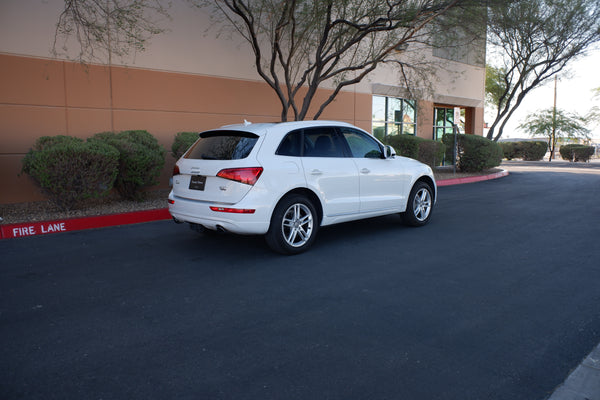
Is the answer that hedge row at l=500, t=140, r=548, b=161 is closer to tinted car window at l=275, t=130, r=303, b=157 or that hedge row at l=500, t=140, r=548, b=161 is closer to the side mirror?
the side mirror

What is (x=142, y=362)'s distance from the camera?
3305mm

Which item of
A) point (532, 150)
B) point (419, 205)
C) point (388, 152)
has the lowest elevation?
point (419, 205)

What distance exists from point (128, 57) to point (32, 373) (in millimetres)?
10243

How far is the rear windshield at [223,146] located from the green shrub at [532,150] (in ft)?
115

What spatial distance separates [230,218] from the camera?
5.77m

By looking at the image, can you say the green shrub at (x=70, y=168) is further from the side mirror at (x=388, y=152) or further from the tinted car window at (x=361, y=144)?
the side mirror at (x=388, y=152)

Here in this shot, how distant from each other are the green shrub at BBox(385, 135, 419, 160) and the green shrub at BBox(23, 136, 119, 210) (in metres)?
11.0

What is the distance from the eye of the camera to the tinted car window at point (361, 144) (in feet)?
23.6

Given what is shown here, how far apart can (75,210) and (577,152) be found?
37.6 m

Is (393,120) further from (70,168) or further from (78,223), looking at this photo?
(78,223)

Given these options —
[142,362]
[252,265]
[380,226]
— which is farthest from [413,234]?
[142,362]

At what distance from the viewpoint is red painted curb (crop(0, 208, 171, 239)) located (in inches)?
297

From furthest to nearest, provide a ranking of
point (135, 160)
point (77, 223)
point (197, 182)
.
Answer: point (135, 160), point (77, 223), point (197, 182)

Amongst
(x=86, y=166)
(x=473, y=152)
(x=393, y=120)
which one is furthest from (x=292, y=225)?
(x=393, y=120)
